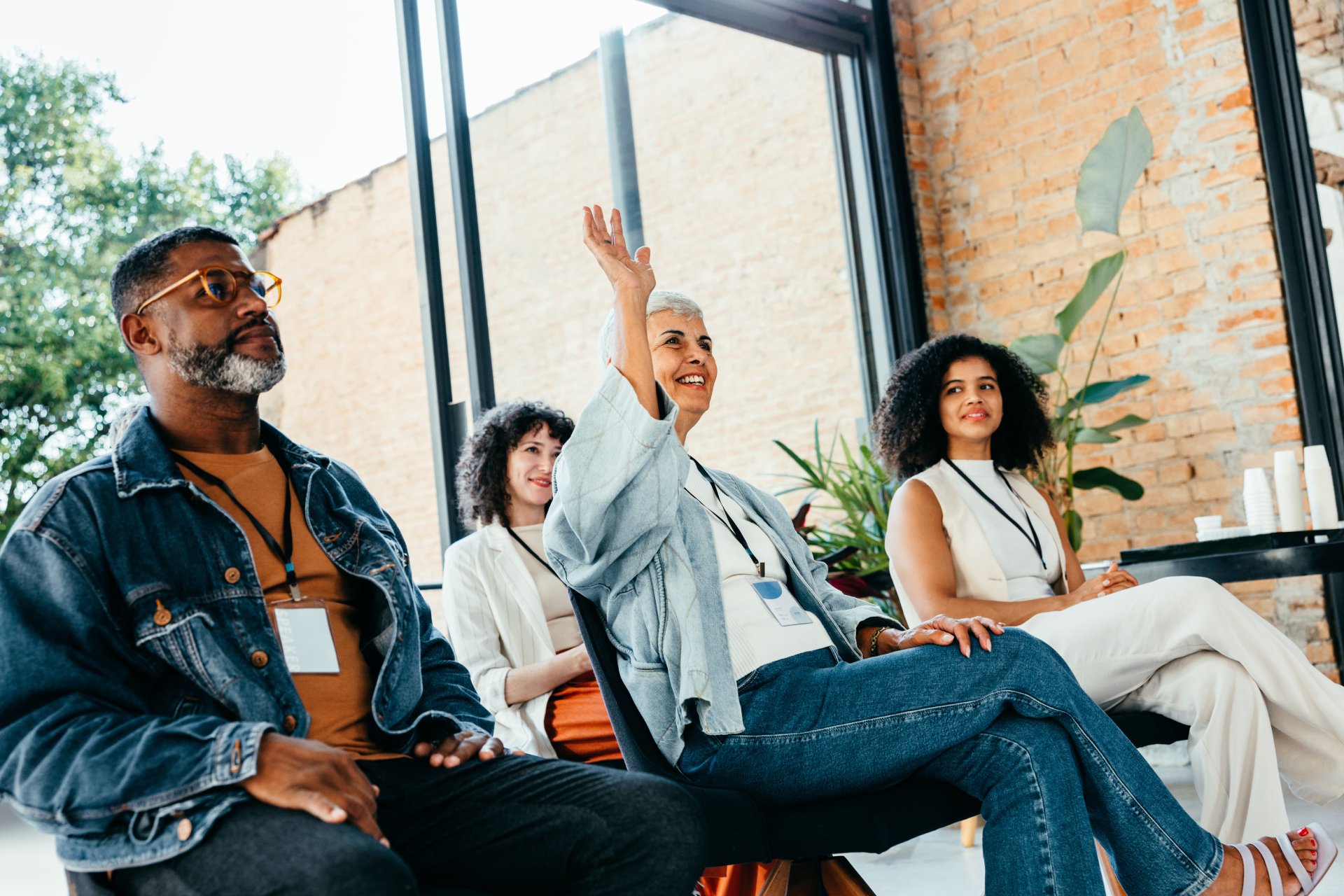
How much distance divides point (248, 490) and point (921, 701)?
1.05 meters

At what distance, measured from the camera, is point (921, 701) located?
179 cm

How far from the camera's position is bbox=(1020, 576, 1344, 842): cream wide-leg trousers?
7.26 feet

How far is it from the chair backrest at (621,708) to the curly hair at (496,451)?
1.01 m

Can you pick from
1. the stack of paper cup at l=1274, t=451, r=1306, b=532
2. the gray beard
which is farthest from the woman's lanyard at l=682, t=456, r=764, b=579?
the stack of paper cup at l=1274, t=451, r=1306, b=532

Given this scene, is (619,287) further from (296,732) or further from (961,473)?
(961,473)

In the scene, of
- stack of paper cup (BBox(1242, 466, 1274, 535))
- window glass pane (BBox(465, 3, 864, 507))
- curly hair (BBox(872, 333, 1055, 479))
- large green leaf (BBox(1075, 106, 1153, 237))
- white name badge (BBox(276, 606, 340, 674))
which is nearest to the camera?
white name badge (BBox(276, 606, 340, 674))

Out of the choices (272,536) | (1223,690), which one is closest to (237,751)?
(272,536)

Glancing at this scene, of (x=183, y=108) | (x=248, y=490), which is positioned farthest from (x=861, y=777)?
(x=183, y=108)

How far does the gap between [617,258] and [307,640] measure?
0.75 metres

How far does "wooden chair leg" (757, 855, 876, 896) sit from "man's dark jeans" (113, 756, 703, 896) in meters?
0.40

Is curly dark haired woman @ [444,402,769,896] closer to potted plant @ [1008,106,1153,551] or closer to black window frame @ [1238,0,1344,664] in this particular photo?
potted plant @ [1008,106,1153,551]

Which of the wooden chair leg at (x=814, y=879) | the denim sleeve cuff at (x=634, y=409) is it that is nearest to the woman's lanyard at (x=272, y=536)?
the denim sleeve cuff at (x=634, y=409)

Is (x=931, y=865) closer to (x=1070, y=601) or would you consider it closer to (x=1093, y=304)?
(x=1070, y=601)

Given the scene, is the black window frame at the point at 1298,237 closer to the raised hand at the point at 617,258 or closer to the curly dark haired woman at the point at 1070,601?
Result: the curly dark haired woman at the point at 1070,601
